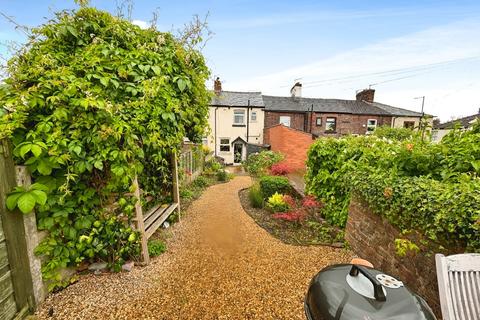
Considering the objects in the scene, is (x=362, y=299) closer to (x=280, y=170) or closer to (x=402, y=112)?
(x=280, y=170)

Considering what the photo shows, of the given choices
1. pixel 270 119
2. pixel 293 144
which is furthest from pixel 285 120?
pixel 293 144

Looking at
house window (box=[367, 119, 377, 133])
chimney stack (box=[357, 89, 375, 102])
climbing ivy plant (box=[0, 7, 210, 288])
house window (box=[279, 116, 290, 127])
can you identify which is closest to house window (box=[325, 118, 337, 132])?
house window (box=[367, 119, 377, 133])

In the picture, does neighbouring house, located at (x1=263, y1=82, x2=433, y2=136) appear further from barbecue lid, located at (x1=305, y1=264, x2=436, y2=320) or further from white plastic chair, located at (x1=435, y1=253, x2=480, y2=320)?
barbecue lid, located at (x1=305, y1=264, x2=436, y2=320)

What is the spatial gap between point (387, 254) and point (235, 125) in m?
15.4

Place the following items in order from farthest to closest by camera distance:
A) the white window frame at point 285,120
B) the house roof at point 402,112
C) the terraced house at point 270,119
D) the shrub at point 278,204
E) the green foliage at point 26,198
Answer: the house roof at point 402,112, the white window frame at point 285,120, the terraced house at point 270,119, the shrub at point 278,204, the green foliage at point 26,198

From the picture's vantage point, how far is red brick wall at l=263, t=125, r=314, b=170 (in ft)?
40.1

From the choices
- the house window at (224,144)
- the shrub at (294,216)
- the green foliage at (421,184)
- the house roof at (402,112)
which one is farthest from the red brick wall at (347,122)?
the shrub at (294,216)

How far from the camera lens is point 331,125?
1850 cm

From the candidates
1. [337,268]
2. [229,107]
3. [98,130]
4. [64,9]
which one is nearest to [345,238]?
[337,268]

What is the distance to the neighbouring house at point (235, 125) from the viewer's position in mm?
17172

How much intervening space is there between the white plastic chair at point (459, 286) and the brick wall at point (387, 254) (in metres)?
0.91

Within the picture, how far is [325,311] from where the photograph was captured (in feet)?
3.28

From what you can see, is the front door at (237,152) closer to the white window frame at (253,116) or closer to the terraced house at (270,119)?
the terraced house at (270,119)

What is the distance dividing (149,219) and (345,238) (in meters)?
3.93
